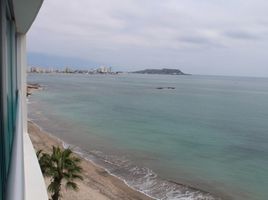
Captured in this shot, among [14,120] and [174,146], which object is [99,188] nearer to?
[174,146]

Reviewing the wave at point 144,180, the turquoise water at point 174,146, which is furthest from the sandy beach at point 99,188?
the turquoise water at point 174,146

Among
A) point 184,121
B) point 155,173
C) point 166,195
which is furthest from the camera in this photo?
point 184,121

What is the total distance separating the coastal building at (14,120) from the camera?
1.51 metres

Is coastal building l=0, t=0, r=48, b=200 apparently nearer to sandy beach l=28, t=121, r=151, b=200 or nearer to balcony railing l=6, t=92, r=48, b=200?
balcony railing l=6, t=92, r=48, b=200

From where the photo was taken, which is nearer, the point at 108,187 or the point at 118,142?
the point at 108,187

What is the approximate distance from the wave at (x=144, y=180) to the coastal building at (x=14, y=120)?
17.7 metres

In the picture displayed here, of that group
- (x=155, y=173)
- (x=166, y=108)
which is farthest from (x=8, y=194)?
(x=166, y=108)

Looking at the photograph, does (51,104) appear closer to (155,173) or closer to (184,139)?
(184,139)

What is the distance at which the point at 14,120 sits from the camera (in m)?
4.49

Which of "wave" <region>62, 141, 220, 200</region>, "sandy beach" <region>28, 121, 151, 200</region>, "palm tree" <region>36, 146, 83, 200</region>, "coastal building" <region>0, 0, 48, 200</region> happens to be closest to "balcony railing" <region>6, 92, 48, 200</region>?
"coastal building" <region>0, 0, 48, 200</region>

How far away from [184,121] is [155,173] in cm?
2425

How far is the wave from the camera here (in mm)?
23344

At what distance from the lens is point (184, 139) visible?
1567 inches

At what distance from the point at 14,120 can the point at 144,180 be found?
73.3ft
